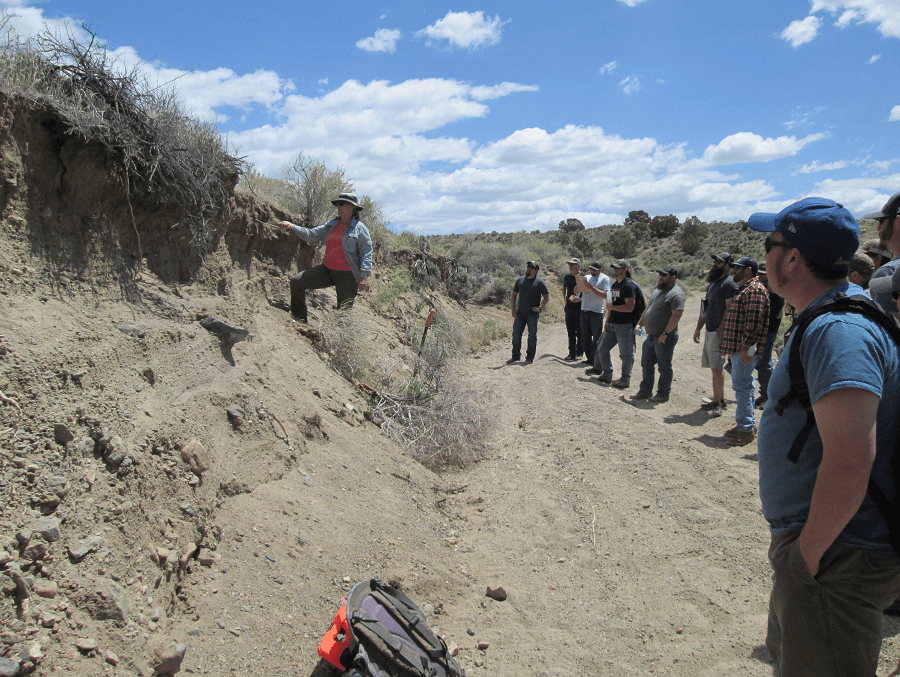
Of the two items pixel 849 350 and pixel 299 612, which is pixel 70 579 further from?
pixel 849 350

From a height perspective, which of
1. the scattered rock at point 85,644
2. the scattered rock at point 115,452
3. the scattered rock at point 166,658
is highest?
the scattered rock at point 115,452

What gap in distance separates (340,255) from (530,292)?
480 centimetres

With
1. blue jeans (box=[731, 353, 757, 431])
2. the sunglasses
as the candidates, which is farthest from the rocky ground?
the sunglasses

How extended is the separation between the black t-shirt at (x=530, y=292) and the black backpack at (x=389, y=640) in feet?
25.9

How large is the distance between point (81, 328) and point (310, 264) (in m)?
4.56

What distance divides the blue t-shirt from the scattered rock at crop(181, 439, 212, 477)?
3124mm

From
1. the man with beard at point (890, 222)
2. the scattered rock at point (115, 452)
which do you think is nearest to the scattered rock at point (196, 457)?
the scattered rock at point (115, 452)

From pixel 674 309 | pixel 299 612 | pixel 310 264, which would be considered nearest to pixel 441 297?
pixel 310 264

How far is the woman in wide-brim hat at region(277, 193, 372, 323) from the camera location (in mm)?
6445

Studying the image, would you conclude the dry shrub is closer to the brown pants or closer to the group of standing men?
the brown pants

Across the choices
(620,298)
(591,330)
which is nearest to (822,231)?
(620,298)

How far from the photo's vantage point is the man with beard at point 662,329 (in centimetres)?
757

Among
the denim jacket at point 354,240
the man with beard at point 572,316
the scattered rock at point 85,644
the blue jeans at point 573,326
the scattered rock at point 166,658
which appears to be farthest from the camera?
the blue jeans at point 573,326

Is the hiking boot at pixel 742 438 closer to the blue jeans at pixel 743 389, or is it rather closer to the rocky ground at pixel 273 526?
the blue jeans at pixel 743 389
